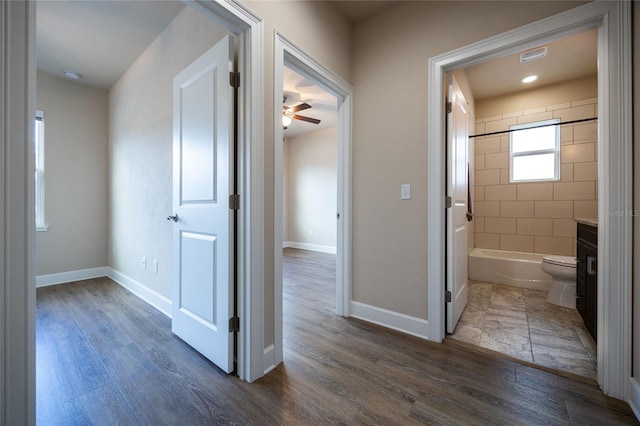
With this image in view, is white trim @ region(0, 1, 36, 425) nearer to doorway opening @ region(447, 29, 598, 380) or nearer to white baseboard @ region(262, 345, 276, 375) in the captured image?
white baseboard @ region(262, 345, 276, 375)

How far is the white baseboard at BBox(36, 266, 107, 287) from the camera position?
3.11 m

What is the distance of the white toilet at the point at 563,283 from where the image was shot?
2.43 meters

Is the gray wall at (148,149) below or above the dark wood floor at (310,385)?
above

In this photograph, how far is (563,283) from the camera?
2510mm

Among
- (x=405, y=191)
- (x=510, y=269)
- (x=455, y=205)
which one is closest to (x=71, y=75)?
(x=405, y=191)

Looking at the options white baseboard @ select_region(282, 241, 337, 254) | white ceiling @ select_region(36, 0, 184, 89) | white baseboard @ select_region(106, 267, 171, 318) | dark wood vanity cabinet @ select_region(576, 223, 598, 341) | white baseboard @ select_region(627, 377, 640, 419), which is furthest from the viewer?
white baseboard @ select_region(282, 241, 337, 254)

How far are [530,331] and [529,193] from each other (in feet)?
7.66

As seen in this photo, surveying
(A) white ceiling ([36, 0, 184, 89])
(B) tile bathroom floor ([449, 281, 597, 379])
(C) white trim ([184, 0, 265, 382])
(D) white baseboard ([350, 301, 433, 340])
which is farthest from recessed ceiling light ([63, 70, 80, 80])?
(B) tile bathroom floor ([449, 281, 597, 379])

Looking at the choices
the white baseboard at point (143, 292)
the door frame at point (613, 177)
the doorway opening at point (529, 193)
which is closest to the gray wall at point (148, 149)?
the white baseboard at point (143, 292)

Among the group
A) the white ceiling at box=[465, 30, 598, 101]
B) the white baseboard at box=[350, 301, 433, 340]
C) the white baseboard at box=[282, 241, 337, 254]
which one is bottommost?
the white baseboard at box=[350, 301, 433, 340]

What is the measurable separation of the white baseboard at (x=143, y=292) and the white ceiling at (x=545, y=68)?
410cm

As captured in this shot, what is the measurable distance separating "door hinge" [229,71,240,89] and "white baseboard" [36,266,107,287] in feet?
11.7

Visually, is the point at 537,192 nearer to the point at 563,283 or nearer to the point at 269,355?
the point at 563,283

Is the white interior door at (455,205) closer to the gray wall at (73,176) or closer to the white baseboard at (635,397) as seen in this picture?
the white baseboard at (635,397)
